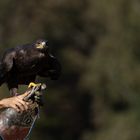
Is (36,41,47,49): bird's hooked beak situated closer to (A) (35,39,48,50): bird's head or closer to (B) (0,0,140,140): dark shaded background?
(A) (35,39,48,50): bird's head

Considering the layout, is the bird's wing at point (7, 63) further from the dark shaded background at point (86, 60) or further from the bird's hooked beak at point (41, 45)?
the dark shaded background at point (86, 60)

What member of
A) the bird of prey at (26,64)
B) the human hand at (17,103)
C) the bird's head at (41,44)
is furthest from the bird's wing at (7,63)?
the human hand at (17,103)

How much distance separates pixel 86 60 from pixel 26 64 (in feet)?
143

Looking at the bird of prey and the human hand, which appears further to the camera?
the bird of prey

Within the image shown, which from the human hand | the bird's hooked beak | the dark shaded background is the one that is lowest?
the dark shaded background

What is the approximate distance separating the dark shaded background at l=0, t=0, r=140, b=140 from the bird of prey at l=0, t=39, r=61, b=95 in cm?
2667

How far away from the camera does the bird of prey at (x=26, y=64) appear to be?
25.7 ft

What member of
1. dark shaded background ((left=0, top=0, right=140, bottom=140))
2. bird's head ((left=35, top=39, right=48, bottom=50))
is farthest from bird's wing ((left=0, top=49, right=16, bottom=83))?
dark shaded background ((left=0, top=0, right=140, bottom=140))

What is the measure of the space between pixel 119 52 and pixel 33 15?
34.1ft

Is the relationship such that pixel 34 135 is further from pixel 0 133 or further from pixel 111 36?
pixel 0 133

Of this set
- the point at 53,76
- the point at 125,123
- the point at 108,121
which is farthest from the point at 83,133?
the point at 53,76

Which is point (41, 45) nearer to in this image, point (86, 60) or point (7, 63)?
point (7, 63)

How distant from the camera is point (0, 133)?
7590mm

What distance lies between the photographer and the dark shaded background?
1670 inches
